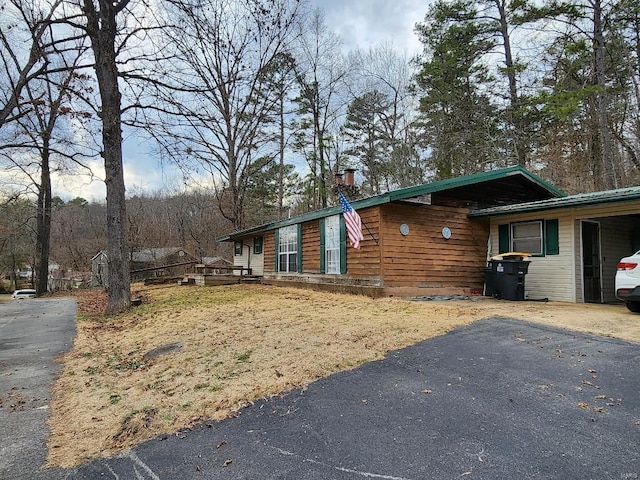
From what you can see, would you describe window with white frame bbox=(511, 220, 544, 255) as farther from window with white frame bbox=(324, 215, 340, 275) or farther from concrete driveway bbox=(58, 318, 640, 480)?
concrete driveway bbox=(58, 318, 640, 480)

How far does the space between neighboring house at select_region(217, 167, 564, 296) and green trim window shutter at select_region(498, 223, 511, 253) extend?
0.41 m

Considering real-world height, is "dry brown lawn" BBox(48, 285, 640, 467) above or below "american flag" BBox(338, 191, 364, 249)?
below

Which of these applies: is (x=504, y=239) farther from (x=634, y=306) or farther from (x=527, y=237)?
(x=634, y=306)

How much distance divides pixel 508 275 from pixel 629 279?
3001mm

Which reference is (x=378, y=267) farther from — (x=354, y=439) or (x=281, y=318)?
(x=354, y=439)

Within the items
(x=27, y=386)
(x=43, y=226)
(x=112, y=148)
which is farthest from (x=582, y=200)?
(x=43, y=226)

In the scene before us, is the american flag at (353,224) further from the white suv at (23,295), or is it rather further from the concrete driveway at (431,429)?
the white suv at (23,295)

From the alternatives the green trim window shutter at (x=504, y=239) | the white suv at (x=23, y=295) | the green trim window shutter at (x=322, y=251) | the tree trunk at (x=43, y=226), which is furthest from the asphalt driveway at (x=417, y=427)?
the white suv at (x=23, y=295)

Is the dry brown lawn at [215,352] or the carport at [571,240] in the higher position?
the carport at [571,240]

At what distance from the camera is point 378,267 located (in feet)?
31.3

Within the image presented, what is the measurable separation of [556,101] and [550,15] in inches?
140

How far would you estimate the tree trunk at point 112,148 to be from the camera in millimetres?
9320

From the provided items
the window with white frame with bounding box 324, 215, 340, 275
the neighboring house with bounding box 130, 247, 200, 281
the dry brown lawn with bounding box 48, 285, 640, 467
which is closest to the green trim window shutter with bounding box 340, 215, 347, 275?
the window with white frame with bounding box 324, 215, 340, 275

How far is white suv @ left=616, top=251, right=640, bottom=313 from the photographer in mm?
6516
